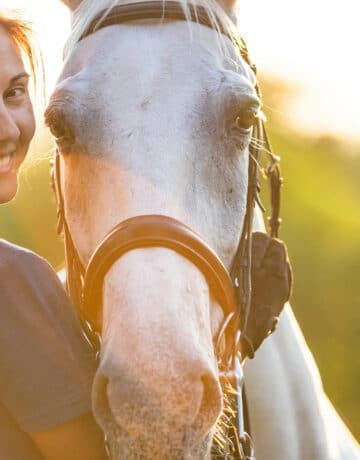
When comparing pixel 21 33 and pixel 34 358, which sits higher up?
pixel 21 33

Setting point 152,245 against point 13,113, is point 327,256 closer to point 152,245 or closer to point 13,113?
point 13,113

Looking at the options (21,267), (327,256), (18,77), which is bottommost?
(327,256)

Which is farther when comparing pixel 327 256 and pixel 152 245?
pixel 327 256

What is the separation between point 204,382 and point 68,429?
374 millimetres

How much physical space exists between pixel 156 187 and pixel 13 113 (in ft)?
2.34

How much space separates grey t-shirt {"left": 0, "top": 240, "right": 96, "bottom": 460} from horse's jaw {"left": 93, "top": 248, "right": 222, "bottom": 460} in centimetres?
12

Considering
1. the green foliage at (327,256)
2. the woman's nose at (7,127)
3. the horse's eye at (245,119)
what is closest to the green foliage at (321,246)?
the green foliage at (327,256)

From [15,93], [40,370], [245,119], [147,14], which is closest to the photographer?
[40,370]

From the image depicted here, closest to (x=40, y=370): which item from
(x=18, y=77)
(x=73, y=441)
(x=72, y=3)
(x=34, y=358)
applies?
(x=34, y=358)

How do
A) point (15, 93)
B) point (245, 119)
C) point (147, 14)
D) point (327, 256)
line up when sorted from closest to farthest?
1. point (245, 119)
2. point (147, 14)
3. point (15, 93)
4. point (327, 256)

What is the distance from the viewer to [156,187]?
2.20 m

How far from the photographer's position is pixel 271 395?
3027 mm

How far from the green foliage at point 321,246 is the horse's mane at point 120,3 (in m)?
5.77

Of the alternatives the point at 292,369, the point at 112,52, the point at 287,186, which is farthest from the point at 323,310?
the point at 112,52
